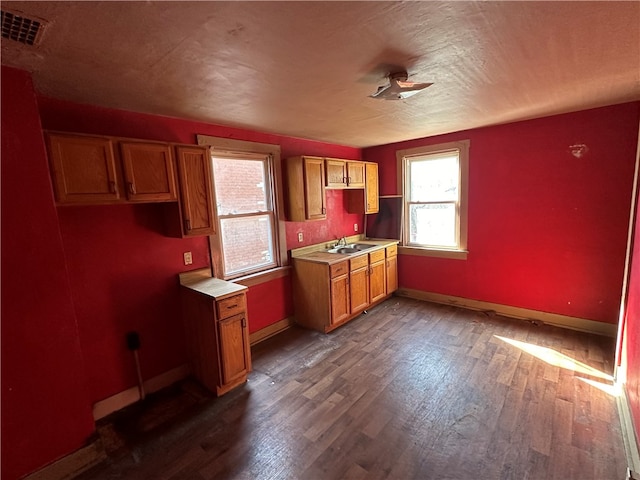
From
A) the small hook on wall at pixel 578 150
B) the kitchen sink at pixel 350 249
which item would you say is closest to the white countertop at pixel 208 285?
the kitchen sink at pixel 350 249

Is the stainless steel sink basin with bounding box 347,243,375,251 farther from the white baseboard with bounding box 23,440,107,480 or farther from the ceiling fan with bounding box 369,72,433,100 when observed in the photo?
the white baseboard with bounding box 23,440,107,480

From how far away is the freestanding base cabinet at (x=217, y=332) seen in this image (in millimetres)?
2379

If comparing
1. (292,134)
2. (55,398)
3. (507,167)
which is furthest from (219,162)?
(507,167)

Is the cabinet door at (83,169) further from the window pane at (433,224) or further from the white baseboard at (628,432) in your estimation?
the window pane at (433,224)

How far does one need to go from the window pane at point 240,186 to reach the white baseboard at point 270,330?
1.38 metres

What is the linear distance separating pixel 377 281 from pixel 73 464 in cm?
336

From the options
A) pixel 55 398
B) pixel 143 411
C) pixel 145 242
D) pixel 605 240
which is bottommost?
pixel 143 411

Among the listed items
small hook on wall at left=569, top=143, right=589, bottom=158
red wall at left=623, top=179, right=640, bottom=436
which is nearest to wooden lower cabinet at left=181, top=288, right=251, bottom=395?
red wall at left=623, top=179, right=640, bottom=436

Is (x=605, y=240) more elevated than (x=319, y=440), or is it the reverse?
(x=605, y=240)

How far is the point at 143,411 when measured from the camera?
232 cm

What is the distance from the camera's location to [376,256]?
405cm

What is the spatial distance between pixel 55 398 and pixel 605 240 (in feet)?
15.7

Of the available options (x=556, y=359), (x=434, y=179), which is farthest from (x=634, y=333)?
(x=434, y=179)

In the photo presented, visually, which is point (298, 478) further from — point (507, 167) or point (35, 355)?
point (507, 167)
